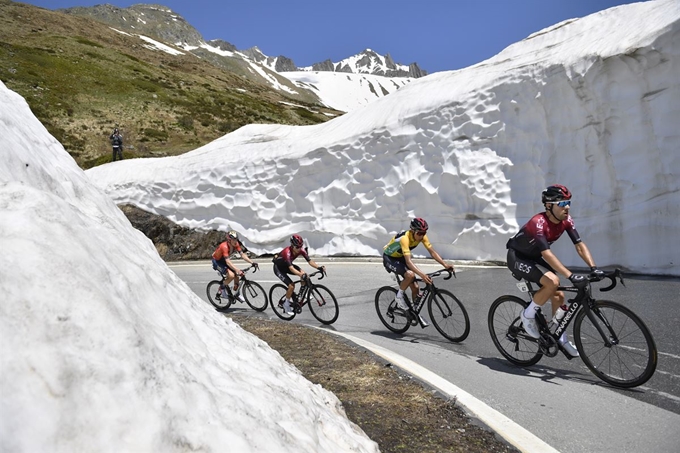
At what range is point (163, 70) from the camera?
67.1m

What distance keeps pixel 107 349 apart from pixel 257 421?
2.52ft

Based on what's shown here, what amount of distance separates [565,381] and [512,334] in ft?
2.86

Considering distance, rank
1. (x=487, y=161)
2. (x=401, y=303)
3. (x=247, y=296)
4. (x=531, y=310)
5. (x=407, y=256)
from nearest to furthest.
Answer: (x=531, y=310)
(x=407, y=256)
(x=401, y=303)
(x=247, y=296)
(x=487, y=161)

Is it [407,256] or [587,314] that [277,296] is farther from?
[587,314]

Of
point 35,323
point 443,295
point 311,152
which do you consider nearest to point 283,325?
point 443,295

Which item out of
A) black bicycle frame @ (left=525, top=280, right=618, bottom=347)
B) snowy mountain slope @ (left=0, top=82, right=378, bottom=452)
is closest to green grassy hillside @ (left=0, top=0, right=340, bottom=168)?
black bicycle frame @ (left=525, top=280, right=618, bottom=347)

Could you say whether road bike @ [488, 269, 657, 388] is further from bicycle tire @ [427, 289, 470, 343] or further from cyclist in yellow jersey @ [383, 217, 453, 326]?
cyclist in yellow jersey @ [383, 217, 453, 326]

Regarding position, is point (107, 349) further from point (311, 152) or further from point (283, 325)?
point (311, 152)

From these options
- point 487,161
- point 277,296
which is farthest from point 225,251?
point 487,161

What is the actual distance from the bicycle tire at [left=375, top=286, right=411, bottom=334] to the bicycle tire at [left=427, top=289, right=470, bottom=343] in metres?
0.44

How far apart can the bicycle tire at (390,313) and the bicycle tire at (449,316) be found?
0.44m

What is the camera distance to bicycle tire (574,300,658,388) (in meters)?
4.46

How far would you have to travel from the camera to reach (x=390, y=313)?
311 inches

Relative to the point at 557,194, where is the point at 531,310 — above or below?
below
